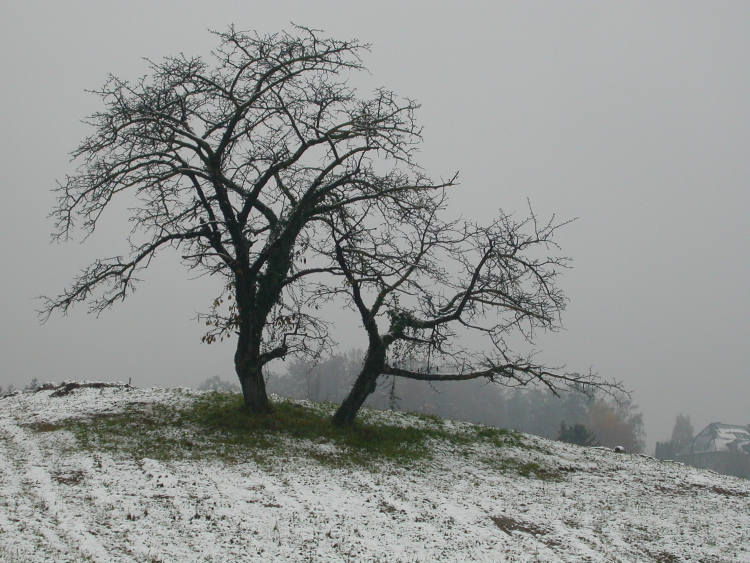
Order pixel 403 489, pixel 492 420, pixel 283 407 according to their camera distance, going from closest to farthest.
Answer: pixel 403 489 < pixel 283 407 < pixel 492 420

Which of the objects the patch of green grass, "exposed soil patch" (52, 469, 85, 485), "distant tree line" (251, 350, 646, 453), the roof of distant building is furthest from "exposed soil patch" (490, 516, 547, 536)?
the roof of distant building

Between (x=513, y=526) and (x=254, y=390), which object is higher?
(x=254, y=390)

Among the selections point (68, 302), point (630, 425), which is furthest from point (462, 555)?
point (630, 425)

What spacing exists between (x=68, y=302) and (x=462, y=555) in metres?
10.3

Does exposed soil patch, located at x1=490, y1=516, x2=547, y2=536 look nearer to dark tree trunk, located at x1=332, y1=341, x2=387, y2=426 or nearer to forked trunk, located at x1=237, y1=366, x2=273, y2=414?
dark tree trunk, located at x1=332, y1=341, x2=387, y2=426

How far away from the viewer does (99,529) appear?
7.41 m

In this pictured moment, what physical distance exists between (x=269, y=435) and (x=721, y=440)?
62360mm

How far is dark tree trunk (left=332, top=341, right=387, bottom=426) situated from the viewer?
14.1 metres

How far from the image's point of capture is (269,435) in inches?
513

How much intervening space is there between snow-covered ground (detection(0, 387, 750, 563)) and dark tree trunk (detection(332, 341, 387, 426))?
1.67 meters

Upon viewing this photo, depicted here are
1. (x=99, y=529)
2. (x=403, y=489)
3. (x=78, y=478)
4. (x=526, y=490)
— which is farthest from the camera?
(x=526, y=490)

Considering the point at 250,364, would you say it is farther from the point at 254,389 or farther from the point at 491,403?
the point at 491,403

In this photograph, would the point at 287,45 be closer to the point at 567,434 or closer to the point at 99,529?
the point at 99,529

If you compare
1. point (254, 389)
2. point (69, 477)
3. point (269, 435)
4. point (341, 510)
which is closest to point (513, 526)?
point (341, 510)
